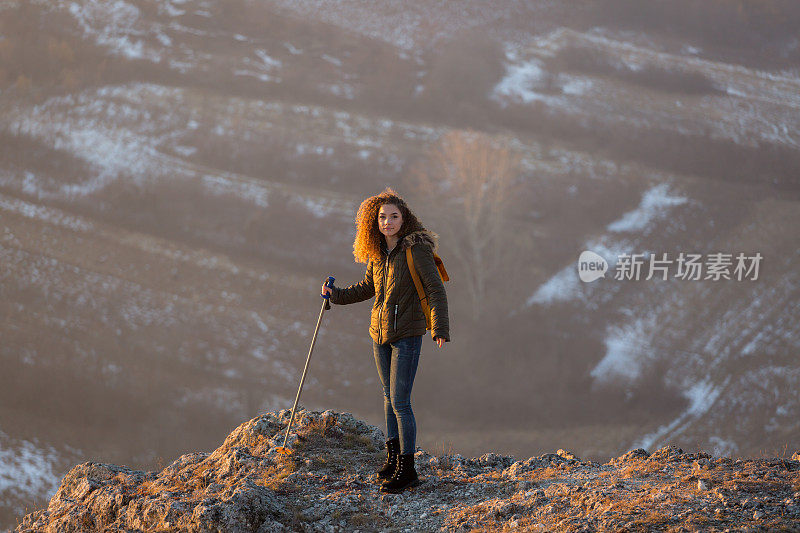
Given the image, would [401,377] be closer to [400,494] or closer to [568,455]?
[400,494]

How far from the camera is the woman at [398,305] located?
429 cm

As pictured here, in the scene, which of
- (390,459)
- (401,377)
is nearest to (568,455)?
(390,459)

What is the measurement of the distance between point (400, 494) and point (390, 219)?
1.79 m

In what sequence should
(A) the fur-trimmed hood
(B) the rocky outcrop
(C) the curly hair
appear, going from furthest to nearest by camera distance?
1. (C) the curly hair
2. (A) the fur-trimmed hood
3. (B) the rocky outcrop

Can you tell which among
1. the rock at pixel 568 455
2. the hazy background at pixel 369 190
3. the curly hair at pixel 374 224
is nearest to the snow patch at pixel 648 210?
the hazy background at pixel 369 190

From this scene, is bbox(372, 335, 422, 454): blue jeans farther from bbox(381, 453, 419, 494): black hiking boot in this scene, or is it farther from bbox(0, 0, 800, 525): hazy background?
bbox(0, 0, 800, 525): hazy background

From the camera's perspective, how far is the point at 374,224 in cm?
461

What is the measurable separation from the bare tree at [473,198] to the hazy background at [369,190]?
0.06 m

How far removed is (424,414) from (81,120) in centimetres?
→ 1158

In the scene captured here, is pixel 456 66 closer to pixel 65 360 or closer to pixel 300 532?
pixel 65 360

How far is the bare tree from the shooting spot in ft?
50.5

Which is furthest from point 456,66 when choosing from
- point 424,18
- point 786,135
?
point 786,135

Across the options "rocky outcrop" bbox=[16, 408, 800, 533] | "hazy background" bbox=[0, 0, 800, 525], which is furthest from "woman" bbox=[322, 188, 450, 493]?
"hazy background" bbox=[0, 0, 800, 525]

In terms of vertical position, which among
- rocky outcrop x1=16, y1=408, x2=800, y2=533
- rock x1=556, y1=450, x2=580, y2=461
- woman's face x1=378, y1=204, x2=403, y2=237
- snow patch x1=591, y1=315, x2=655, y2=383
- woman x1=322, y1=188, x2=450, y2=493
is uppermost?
snow patch x1=591, y1=315, x2=655, y2=383
